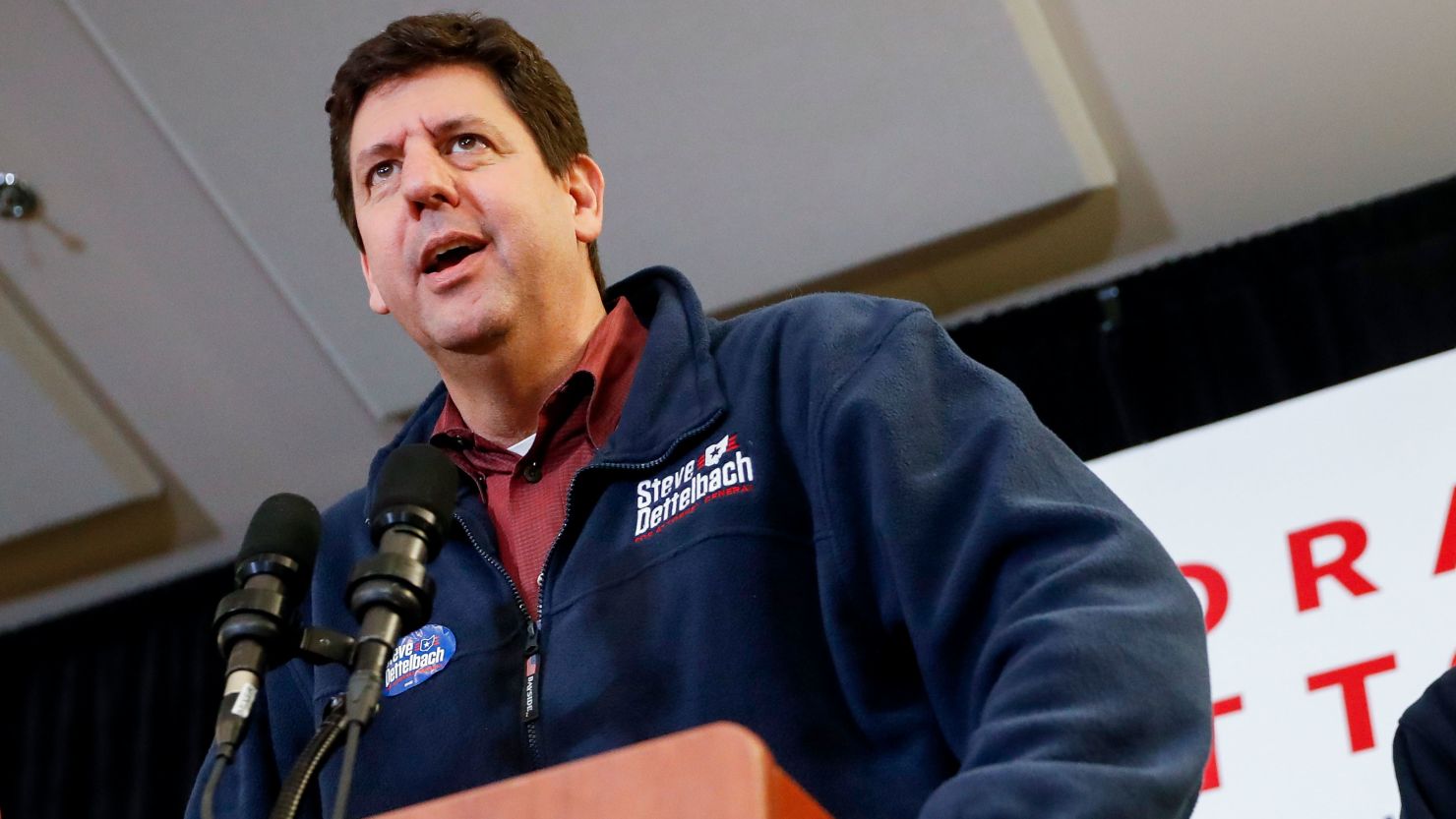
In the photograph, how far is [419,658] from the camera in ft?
4.64

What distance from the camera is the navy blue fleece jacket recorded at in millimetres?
1038

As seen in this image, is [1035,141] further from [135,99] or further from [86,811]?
[86,811]

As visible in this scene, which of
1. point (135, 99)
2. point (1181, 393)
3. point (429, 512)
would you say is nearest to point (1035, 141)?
point (1181, 393)

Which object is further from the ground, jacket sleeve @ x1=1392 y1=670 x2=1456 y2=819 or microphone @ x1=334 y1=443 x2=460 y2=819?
microphone @ x1=334 y1=443 x2=460 y2=819

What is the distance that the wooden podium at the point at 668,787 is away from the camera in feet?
2.56

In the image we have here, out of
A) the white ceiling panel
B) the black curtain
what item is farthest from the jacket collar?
the black curtain

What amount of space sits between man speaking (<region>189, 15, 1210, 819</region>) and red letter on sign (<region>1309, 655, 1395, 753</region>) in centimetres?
136

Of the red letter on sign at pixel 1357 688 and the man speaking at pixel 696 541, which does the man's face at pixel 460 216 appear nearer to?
the man speaking at pixel 696 541

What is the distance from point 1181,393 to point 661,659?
3028 millimetres

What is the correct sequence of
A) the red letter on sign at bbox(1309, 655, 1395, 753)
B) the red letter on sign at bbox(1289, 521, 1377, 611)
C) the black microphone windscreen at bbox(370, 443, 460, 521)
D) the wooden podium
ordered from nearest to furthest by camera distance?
the wooden podium
the black microphone windscreen at bbox(370, 443, 460, 521)
the red letter on sign at bbox(1309, 655, 1395, 753)
the red letter on sign at bbox(1289, 521, 1377, 611)

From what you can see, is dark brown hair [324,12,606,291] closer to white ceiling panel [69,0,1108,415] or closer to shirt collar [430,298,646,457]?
Answer: shirt collar [430,298,646,457]

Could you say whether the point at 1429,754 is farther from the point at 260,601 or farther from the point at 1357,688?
the point at 260,601

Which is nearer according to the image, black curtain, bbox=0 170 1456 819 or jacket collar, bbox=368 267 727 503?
jacket collar, bbox=368 267 727 503

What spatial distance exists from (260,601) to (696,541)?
0.33 metres
